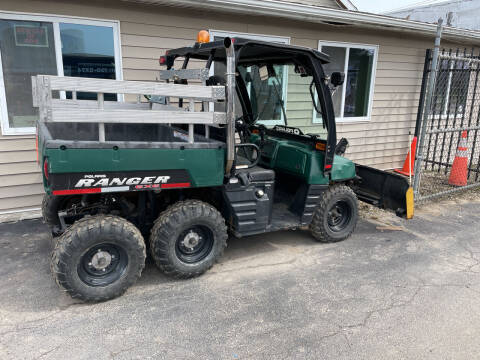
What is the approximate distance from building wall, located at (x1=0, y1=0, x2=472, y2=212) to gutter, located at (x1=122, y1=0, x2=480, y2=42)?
0.99 feet

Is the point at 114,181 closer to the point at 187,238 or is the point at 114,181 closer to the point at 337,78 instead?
the point at 187,238

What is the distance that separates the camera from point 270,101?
4711 millimetres

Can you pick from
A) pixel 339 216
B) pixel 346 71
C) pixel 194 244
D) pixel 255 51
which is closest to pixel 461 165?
pixel 346 71

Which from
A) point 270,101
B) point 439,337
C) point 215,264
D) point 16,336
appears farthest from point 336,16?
point 16,336

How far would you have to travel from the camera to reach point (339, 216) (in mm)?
4672

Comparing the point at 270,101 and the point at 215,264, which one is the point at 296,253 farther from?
the point at 270,101

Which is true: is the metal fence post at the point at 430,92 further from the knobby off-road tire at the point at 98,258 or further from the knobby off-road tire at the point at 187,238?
the knobby off-road tire at the point at 98,258

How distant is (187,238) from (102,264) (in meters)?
0.77

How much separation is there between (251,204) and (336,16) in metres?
4.09

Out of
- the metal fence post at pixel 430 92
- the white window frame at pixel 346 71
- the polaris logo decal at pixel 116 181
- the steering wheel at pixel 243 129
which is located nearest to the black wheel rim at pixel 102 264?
the polaris logo decal at pixel 116 181

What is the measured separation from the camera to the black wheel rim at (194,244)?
11.4 feet

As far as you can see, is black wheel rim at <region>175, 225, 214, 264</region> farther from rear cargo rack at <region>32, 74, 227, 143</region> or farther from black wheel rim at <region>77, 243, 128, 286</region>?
rear cargo rack at <region>32, 74, 227, 143</region>

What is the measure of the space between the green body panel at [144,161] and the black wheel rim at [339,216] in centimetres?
175

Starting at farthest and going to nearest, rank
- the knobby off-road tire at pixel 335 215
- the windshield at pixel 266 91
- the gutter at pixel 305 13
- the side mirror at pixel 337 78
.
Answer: the gutter at pixel 305 13 < the windshield at pixel 266 91 < the knobby off-road tire at pixel 335 215 < the side mirror at pixel 337 78
